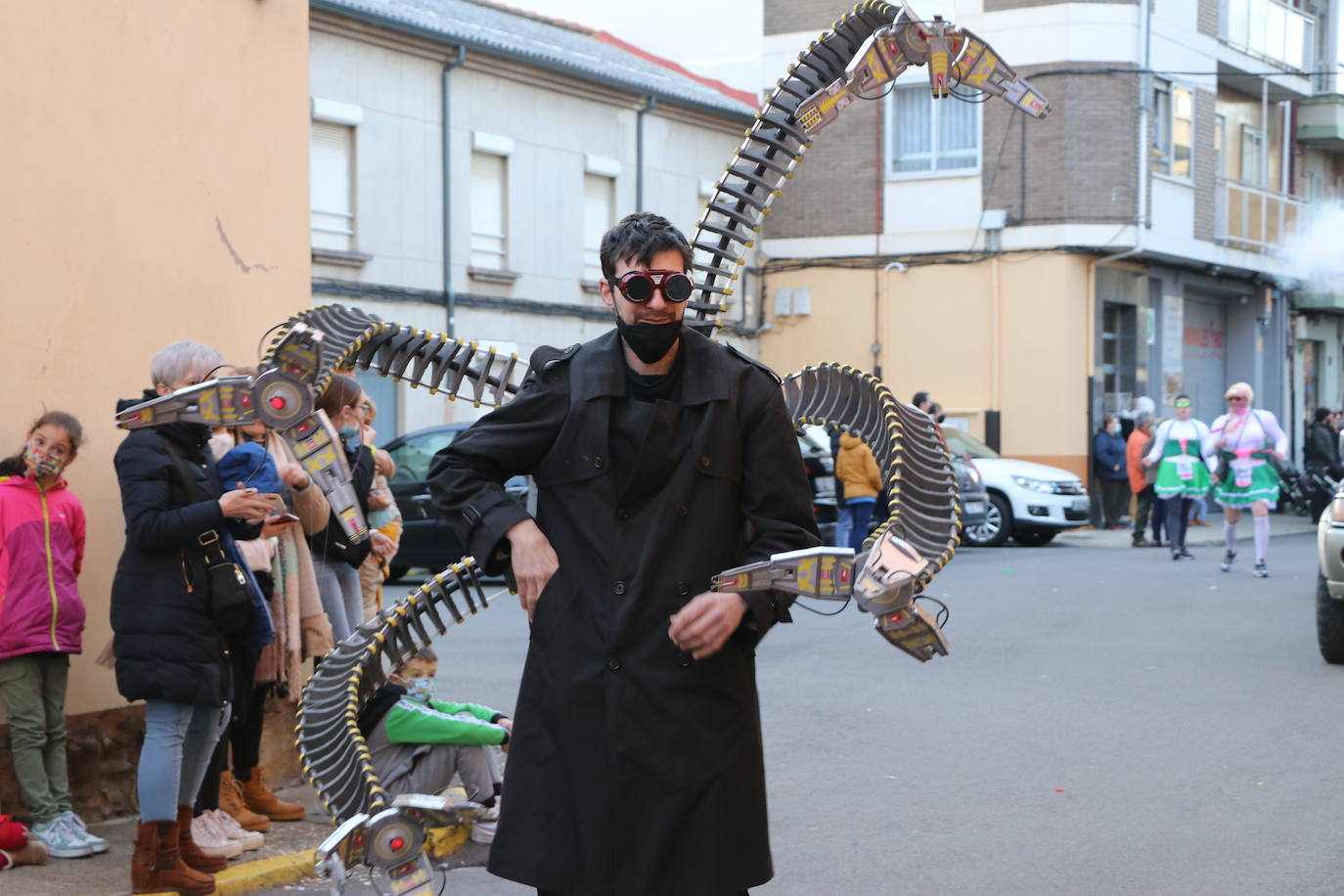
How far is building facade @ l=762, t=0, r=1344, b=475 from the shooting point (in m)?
27.8

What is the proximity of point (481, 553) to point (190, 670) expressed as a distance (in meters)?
2.59

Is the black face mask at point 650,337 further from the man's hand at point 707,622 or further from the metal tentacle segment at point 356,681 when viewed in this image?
the metal tentacle segment at point 356,681

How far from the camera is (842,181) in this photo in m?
29.7

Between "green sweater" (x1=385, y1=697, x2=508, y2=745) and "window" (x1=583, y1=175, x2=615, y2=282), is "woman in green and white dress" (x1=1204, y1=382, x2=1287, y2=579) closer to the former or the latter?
"green sweater" (x1=385, y1=697, x2=508, y2=745)

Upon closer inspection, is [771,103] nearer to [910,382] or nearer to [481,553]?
[481,553]

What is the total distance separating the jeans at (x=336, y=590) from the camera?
24.8 ft

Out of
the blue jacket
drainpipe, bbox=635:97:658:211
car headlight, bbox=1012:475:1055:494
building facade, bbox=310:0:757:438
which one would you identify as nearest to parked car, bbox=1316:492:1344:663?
car headlight, bbox=1012:475:1055:494

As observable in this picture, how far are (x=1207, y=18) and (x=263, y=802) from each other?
27.7 m

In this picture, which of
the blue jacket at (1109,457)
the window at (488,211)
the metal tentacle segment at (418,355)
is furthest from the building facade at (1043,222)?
the metal tentacle segment at (418,355)

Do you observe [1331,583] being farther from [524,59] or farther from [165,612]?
[524,59]

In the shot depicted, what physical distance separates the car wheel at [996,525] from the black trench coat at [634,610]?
60.7 ft

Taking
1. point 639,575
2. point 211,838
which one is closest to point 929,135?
point 211,838

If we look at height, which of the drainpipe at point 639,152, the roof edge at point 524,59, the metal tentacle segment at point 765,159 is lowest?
the metal tentacle segment at point 765,159

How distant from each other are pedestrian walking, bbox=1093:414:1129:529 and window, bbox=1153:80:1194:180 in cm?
533
